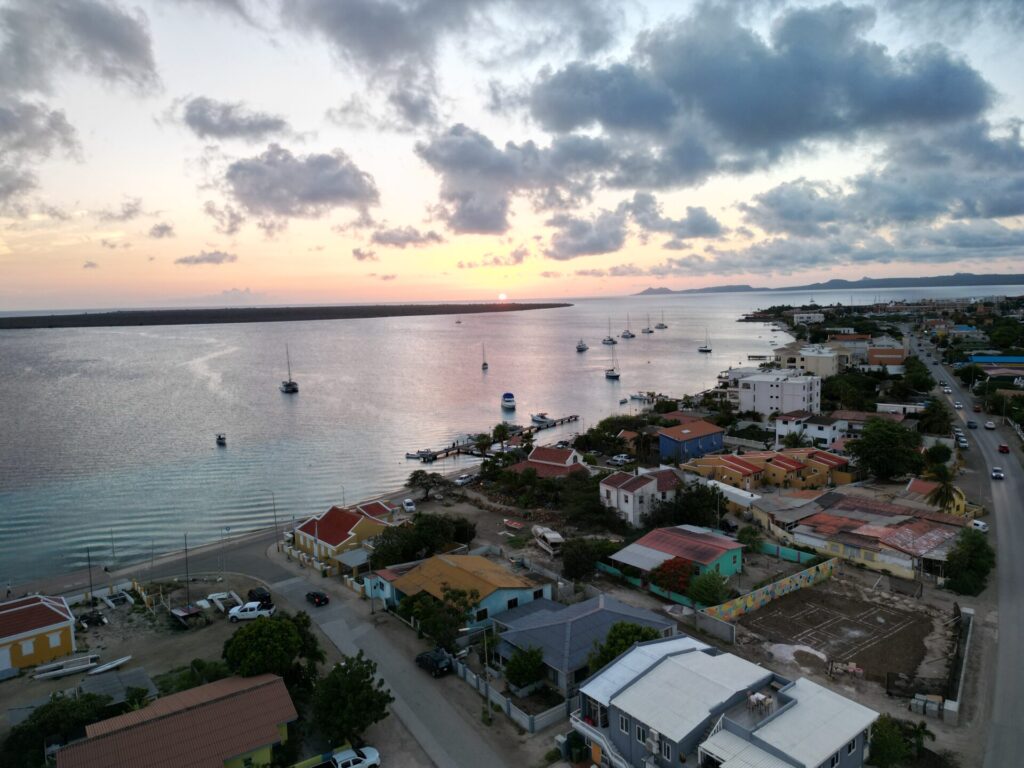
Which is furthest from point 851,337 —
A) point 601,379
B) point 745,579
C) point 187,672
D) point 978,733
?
point 187,672

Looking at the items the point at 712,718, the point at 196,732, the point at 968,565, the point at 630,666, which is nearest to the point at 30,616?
the point at 196,732

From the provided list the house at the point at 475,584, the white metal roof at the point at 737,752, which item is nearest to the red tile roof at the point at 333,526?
the house at the point at 475,584

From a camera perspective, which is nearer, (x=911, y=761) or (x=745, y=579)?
(x=911, y=761)

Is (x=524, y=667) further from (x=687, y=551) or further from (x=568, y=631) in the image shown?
(x=687, y=551)

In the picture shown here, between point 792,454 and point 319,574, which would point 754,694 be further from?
→ point 792,454

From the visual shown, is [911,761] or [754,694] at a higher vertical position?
[754,694]

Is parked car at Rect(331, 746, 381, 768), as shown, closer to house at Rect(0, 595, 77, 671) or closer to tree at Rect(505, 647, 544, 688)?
tree at Rect(505, 647, 544, 688)

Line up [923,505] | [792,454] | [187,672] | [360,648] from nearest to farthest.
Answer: [187,672]
[360,648]
[923,505]
[792,454]
